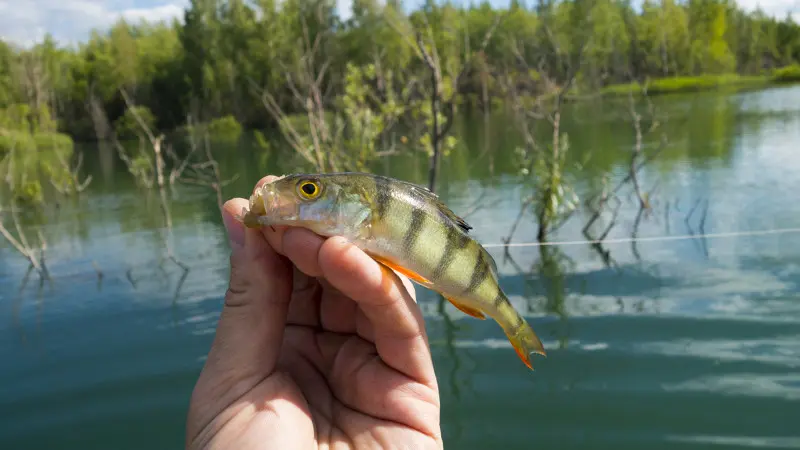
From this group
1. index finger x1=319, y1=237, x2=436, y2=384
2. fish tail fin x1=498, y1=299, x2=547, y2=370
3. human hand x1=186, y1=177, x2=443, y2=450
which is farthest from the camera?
fish tail fin x1=498, y1=299, x2=547, y2=370

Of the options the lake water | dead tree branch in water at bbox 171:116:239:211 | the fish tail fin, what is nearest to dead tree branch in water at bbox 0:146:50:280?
the lake water

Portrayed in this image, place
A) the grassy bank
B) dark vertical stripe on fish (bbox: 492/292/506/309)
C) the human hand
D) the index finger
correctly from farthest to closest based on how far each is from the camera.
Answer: the grassy bank → dark vertical stripe on fish (bbox: 492/292/506/309) → the human hand → the index finger

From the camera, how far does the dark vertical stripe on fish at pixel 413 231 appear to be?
272 cm

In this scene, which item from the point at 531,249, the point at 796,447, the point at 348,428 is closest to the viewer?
the point at 348,428

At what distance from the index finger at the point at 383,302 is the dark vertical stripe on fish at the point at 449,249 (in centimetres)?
17

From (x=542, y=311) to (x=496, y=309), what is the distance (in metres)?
7.58

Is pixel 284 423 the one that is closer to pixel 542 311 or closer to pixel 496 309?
pixel 496 309

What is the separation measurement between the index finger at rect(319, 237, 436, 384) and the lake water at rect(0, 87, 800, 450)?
4532mm

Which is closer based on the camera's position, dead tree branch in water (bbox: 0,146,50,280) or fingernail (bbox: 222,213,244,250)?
fingernail (bbox: 222,213,244,250)

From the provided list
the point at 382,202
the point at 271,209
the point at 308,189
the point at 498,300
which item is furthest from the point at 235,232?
the point at 498,300

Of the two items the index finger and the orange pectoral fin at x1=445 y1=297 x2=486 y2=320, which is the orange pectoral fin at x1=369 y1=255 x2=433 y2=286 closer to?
the index finger

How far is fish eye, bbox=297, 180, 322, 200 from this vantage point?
103 inches

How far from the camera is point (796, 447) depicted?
6.40m

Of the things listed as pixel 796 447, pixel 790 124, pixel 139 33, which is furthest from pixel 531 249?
pixel 139 33
